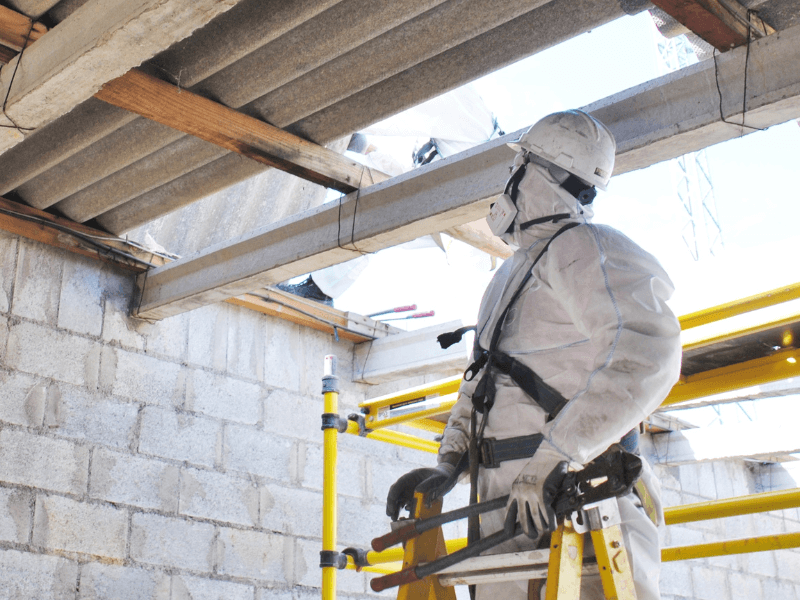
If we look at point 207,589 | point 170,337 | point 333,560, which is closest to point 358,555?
point 333,560

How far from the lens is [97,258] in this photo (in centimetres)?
443

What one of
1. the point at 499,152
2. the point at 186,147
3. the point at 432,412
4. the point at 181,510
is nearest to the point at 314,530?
the point at 181,510

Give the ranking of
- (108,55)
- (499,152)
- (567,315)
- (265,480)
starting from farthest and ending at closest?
(265,480) → (499,152) → (108,55) → (567,315)

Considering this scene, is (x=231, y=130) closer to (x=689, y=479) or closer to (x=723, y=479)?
(x=689, y=479)

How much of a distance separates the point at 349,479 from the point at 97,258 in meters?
1.87

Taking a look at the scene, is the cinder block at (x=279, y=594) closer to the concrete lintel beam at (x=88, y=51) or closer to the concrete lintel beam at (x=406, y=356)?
the concrete lintel beam at (x=406, y=356)

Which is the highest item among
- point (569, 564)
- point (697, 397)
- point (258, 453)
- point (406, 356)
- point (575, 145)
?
point (406, 356)

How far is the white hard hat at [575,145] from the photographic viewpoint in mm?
2217

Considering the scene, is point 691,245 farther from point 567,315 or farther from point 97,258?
point 567,315

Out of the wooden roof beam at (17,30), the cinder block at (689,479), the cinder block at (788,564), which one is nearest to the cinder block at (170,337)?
the wooden roof beam at (17,30)

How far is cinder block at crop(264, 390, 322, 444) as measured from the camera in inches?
194

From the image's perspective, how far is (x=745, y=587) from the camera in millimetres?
7488

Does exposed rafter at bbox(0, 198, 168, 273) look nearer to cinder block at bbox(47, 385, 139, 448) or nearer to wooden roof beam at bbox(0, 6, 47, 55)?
cinder block at bbox(47, 385, 139, 448)

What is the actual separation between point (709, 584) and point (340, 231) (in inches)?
199
